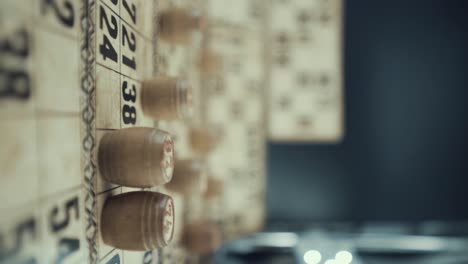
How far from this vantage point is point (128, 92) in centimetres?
72

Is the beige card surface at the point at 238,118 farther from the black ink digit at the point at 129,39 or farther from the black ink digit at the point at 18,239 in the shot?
the black ink digit at the point at 18,239

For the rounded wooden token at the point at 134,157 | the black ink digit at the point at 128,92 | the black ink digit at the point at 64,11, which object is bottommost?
the rounded wooden token at the point at 134,157

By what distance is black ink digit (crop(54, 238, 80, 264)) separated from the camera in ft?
1.68

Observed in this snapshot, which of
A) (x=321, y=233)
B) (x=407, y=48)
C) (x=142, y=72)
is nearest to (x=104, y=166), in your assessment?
(x=142, y=72)

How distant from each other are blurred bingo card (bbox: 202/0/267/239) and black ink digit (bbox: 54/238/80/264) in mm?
965

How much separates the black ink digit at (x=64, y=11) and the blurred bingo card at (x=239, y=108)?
0.96m

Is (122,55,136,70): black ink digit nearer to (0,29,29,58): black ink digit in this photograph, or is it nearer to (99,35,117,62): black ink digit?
(99,35,117,62): black ink digit

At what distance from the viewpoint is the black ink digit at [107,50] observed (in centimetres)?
61

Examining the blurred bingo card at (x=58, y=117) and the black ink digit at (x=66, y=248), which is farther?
the black ink digit at (x=66, y=248)

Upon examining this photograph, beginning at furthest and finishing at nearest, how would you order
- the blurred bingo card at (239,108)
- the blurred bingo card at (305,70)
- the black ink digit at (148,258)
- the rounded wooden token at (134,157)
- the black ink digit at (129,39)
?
the blurred bingo card at (305,70) → the blurred bingo card at (239,108) → the black ink digit at (148,258) → the black ink digit at (129,39) → the rounded wooden token at (134,157)

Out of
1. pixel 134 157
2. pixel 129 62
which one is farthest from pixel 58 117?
pixel 129 62

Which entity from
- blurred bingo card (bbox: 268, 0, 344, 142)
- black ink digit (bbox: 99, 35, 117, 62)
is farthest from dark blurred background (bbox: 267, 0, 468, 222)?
black ink digit (bbox: 99, 35, 117, 62)

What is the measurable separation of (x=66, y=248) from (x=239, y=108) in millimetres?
1155

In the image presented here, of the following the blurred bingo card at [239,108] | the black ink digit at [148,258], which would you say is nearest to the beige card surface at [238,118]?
the blurred bingo card at [239,108]
